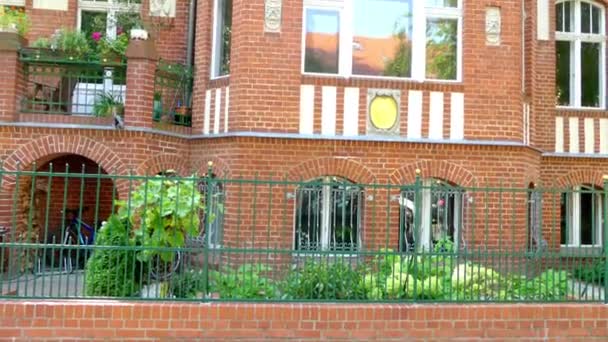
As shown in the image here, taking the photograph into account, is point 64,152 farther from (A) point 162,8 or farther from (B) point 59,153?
(A) point 162,8

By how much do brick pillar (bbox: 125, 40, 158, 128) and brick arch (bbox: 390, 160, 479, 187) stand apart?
13.4ft

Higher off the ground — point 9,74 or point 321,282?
point 9,74

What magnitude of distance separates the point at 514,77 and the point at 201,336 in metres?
6.97

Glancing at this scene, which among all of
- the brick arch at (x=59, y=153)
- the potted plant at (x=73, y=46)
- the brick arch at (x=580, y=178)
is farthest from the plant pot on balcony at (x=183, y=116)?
the brick arch at (x=580, y=178)

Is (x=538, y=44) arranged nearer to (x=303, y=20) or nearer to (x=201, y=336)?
(x=303, y=20)

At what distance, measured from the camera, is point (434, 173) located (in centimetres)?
983

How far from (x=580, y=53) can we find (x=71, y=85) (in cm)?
1009

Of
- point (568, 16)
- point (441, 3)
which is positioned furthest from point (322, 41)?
point (568, 16)

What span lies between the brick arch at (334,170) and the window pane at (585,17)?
21.5 feet

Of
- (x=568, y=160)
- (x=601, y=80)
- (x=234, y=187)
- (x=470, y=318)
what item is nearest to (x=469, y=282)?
(x=470, y=318)

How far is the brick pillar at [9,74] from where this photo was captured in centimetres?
942

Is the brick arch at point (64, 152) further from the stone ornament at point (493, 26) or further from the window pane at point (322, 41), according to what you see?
the stone ornament at point (493, 26)

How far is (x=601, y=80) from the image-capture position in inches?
504

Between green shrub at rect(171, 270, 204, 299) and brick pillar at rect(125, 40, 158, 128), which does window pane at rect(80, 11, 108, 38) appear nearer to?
brick pillar at rect(125, 40, 158, 128)
